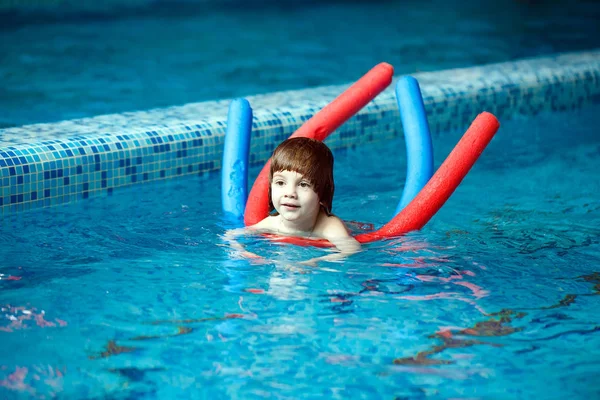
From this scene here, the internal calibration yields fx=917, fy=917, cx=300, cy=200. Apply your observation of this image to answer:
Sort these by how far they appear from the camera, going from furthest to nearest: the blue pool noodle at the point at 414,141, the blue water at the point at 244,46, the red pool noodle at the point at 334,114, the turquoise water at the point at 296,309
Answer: the blue water at the point at 244,46
the blue pool noodle at the point at 414,141
the red pool noodle at the point at 334,114
the turquoise water at the point at 296,309

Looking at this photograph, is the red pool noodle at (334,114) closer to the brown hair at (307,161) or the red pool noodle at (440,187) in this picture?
the red pool noodle at (440,187)

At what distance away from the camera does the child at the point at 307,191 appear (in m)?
3.88

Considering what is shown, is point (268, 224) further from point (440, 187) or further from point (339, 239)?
point (440, 187)

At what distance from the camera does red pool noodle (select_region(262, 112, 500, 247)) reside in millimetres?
4105

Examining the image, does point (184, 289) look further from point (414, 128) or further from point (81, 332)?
point (414, 128)

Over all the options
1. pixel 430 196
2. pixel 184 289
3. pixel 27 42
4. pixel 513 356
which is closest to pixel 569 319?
pixel 513 356

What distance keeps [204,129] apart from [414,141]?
1.84m

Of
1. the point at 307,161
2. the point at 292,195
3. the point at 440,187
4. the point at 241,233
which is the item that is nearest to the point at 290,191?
the point at 292,195

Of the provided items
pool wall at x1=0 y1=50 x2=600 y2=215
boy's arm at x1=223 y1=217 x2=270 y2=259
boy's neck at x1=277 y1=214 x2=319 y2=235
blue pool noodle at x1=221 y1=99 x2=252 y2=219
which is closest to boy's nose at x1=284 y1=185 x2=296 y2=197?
boy's neck at x1=277 y1=214 x2=319 y2=235

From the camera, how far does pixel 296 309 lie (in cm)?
347

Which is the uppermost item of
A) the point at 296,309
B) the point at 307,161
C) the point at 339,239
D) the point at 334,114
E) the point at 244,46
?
the point at 244,46

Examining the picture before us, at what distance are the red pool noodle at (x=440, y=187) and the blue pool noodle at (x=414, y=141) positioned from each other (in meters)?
0.29

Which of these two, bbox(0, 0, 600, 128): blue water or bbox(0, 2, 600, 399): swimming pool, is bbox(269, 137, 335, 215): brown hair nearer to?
bbox(0, 2, 600, 399): swimming pool

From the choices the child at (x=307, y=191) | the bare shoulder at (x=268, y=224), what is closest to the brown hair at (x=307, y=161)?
the child at (x=307, y=191)
